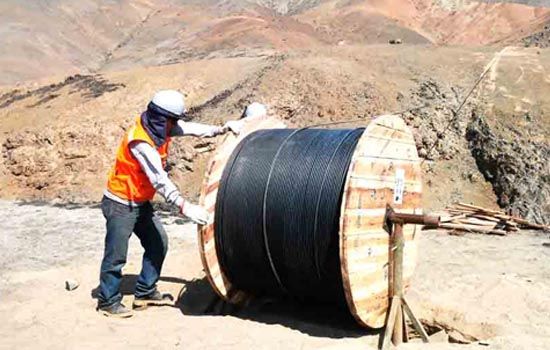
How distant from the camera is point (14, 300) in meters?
6.62

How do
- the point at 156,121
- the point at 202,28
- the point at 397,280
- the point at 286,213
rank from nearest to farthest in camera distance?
the point at 397,280 → the point at 286,213 → the point at 156,121 → the point at 202,28

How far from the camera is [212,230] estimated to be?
5.87 meters

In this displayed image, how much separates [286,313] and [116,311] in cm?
149

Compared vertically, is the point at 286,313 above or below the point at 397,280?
below

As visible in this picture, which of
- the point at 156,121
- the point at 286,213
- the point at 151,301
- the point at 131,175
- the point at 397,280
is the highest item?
the point at 156,121

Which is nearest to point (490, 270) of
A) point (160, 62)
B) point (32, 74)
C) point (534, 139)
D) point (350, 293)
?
point (350, 293)

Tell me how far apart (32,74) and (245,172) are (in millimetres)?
29301

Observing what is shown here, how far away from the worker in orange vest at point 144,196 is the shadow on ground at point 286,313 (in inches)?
15.9

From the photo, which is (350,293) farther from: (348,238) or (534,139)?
(534,139)

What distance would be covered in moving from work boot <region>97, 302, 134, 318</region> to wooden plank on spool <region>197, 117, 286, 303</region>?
825 millimetres

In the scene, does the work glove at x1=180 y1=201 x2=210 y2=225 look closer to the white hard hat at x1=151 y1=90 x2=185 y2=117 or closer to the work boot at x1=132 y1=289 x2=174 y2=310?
the white hard hat at x1=151 y1=90 x2=185 y2=117

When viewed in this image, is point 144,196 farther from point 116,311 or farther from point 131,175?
point 116,311

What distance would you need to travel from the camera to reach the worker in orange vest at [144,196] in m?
5.65

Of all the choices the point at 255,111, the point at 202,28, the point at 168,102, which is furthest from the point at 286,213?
the point at 202,28
